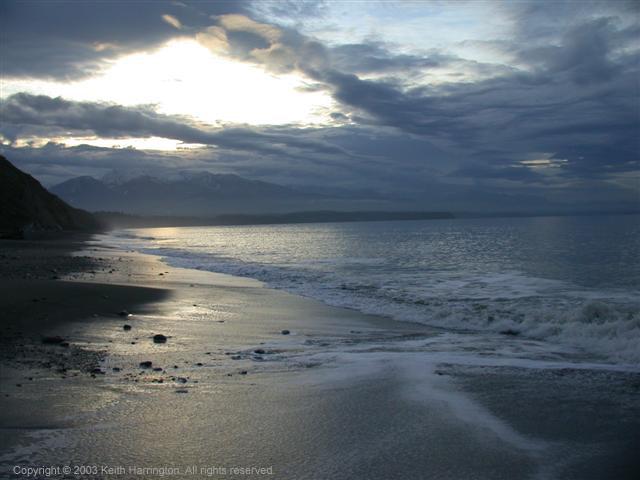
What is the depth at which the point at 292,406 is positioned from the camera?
6949 mm

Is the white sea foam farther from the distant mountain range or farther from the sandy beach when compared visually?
the distant mountain range

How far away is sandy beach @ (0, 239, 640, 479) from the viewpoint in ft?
17.0

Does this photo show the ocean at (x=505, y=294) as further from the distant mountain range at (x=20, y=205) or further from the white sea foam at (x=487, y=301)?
the distant mountain range at (x=20, y=205)

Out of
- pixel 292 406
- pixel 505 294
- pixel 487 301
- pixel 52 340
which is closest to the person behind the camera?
pixel 292 406

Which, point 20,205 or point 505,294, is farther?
point 20,205

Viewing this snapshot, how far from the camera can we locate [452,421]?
648 centimetres

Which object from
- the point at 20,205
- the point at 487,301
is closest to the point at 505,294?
the point at 487,301

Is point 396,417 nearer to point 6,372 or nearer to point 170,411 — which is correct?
point 170,411

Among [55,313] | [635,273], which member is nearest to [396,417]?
[55,313]

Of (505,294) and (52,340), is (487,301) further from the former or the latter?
(52,340)

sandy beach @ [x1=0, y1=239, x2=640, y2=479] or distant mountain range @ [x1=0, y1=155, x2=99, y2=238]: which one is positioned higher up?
distant mountain range @ [x1=0, y1=155, x2=99, y2=238]

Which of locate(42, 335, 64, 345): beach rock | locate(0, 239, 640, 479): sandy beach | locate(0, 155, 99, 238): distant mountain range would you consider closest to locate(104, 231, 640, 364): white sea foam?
locate(0, 239, 640, 479): sandy beach

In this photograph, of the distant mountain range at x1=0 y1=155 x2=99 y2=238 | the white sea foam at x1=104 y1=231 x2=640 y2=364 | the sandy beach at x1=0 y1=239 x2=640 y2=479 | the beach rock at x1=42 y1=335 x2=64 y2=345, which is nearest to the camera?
the sandy beach at x1=0 y1=239 x2=640 y2=479

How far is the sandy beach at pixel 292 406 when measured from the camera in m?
5.20
